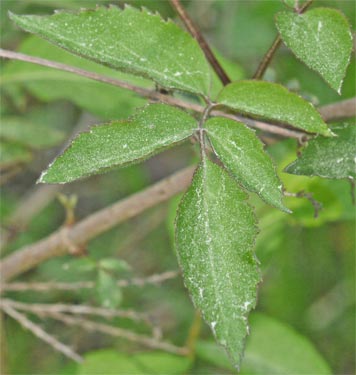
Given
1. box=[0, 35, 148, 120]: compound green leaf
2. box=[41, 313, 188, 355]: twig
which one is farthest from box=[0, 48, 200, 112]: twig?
box=[41, 313, 188, 355]: twig

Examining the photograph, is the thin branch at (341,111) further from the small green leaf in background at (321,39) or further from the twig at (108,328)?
the twig at (108,328)

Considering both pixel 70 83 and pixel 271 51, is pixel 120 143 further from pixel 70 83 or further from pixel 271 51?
pixel 70 83

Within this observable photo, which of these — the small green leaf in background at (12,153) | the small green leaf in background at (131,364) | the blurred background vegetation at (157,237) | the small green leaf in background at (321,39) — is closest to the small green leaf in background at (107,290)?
the blurred background vegetation at (157,237)

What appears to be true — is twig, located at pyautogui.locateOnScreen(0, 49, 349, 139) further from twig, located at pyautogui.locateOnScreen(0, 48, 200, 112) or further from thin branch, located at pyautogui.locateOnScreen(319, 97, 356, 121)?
thin branch, located at pyautogui.locateOnScreen(319, 97, 356, 121)

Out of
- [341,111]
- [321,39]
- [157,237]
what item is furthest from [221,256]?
[157,237]

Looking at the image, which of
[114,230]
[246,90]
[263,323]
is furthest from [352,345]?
[246,90]

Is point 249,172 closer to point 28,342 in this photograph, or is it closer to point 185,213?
point 185,213
